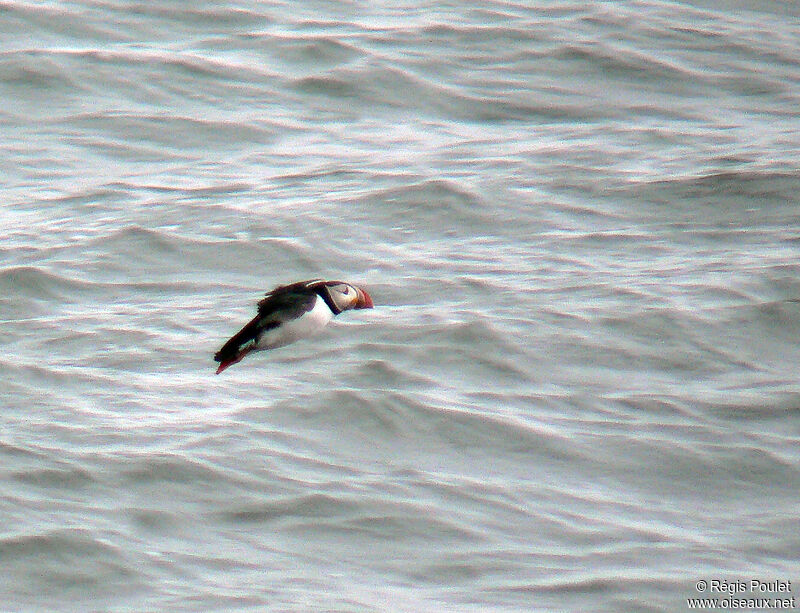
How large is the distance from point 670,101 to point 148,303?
6.11 metres

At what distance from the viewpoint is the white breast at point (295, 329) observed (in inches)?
256

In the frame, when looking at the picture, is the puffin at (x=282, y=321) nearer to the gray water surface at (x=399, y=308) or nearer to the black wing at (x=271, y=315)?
the black wing at (x=271, y=315)

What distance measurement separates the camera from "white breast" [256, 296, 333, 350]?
21.3 ft

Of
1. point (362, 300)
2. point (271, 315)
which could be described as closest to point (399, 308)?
point (362, 300)

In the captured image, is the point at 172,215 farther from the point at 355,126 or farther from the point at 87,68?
the point at 87,68

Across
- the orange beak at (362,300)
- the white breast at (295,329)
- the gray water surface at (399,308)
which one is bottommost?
the gray water surface at (399,308)

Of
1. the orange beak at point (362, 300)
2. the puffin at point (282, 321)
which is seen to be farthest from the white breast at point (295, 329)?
the orange beak at point (362, 300)

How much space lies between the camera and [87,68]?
524 inches

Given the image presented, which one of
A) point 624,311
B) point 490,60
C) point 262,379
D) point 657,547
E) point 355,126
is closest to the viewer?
point 657,547

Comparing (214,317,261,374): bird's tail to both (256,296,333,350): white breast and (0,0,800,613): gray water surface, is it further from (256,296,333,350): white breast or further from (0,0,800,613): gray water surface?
(0,0,800,613): gray water surface

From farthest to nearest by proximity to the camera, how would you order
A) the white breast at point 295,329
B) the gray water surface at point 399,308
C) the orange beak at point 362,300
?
1. the orange beak at point 362,300
2. the white breast at point 295,329
3. the gray water surface at point 399,308

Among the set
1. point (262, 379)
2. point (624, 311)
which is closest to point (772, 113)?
point (624, 311)

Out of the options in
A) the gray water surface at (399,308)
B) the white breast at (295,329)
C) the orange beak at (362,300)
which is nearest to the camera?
the gray water surface at (399,308)

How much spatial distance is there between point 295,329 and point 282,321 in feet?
0.23
